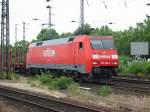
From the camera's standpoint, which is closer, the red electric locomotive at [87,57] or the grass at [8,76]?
the red electric locomotive at [87,57]

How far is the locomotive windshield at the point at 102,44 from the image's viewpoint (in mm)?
28703

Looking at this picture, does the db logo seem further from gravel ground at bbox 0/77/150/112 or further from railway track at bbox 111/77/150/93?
gravel ground at bbox 0/77/150/112

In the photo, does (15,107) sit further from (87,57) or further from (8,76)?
(8,76)

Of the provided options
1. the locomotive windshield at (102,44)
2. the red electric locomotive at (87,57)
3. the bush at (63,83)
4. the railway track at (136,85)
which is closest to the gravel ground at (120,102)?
the railway track at (136,85)

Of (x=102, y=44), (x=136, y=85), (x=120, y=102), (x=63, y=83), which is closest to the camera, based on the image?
(x=120, y=102)

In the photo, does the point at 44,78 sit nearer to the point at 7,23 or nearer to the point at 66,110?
the point at 7,23

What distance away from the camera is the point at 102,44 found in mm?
29031

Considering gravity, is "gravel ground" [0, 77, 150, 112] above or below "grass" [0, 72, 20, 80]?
below

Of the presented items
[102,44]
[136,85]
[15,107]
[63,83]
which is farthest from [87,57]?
[15,107]

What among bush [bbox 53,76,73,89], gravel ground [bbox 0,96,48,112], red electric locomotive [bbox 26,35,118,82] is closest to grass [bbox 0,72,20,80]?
red electric locomotive [bbox 26,35,118,82]

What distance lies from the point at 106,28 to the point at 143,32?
40.1m

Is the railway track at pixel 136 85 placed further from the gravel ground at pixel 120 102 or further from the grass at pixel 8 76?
the grass at pixel 8 76

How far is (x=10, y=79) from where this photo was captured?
118 ft

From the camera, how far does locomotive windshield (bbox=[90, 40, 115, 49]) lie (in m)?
28.7
